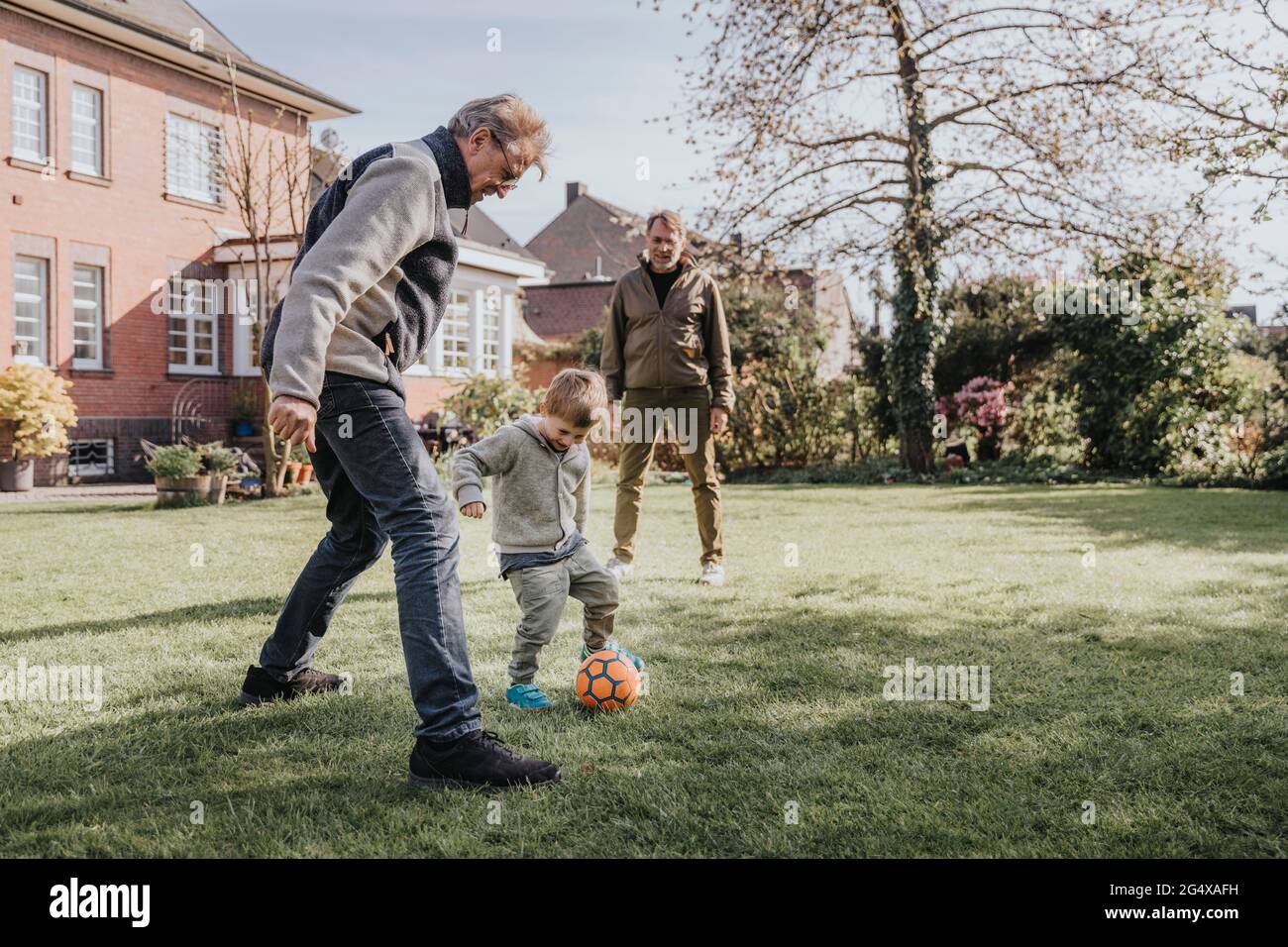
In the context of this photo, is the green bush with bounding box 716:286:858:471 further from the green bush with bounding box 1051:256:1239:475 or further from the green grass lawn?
the green grass lawn

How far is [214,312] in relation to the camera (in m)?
20.0

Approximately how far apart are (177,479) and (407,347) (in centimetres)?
931

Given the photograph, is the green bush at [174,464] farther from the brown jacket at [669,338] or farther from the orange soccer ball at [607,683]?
the orange soccer ball at [607,683]

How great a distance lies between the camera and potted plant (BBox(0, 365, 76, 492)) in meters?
14.2

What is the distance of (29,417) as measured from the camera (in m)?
14.4

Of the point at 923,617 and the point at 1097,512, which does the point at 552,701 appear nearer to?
the point at 923,617

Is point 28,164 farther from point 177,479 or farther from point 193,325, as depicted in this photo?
point 177,479

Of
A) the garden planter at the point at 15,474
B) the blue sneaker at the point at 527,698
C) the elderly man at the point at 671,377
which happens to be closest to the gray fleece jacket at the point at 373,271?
the blue sneaker at the point at 527,698

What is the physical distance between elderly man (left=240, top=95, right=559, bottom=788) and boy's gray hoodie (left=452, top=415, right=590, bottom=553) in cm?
79

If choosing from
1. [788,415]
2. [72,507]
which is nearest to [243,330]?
[72,507]

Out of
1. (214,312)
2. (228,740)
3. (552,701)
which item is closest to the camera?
(228,740)

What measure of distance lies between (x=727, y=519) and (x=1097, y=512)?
12.3 ft
